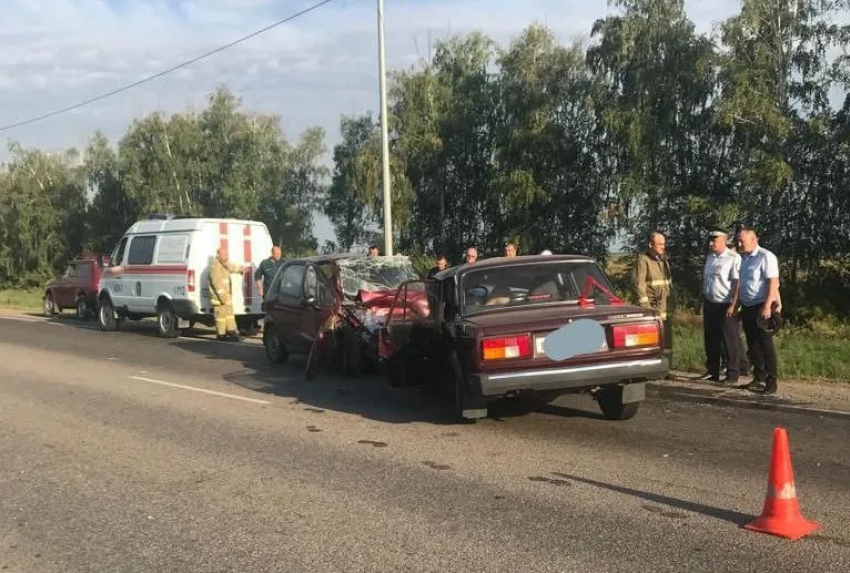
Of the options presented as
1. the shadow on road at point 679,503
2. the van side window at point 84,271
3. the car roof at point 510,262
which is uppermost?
the van side window at point 84,271

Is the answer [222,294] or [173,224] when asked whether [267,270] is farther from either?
[173,224]

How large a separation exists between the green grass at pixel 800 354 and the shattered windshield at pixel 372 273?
387 centimetres

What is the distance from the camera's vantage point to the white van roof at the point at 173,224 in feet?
54.5

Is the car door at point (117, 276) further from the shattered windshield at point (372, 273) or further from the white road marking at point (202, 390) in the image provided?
the shattered windshield at point (372, 273)

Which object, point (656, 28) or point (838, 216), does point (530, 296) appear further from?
point (656, 28)

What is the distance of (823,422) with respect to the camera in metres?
7.70

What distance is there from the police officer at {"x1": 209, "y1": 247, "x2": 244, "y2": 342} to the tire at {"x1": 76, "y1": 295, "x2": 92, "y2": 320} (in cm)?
833

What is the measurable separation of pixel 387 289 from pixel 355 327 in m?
0.93

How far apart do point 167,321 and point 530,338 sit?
39.6 ft

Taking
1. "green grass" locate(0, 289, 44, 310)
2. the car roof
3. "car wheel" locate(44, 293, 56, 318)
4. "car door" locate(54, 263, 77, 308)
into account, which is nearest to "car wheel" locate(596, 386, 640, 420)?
the car roof

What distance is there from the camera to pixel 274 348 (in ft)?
42.0

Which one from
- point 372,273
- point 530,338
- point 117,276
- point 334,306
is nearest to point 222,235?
point 117,276

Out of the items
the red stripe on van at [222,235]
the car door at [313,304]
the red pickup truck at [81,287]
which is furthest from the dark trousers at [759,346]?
the red pickup truck at [81,287]

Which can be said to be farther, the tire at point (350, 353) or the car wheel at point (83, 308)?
the car wheel at point (83, 308)
